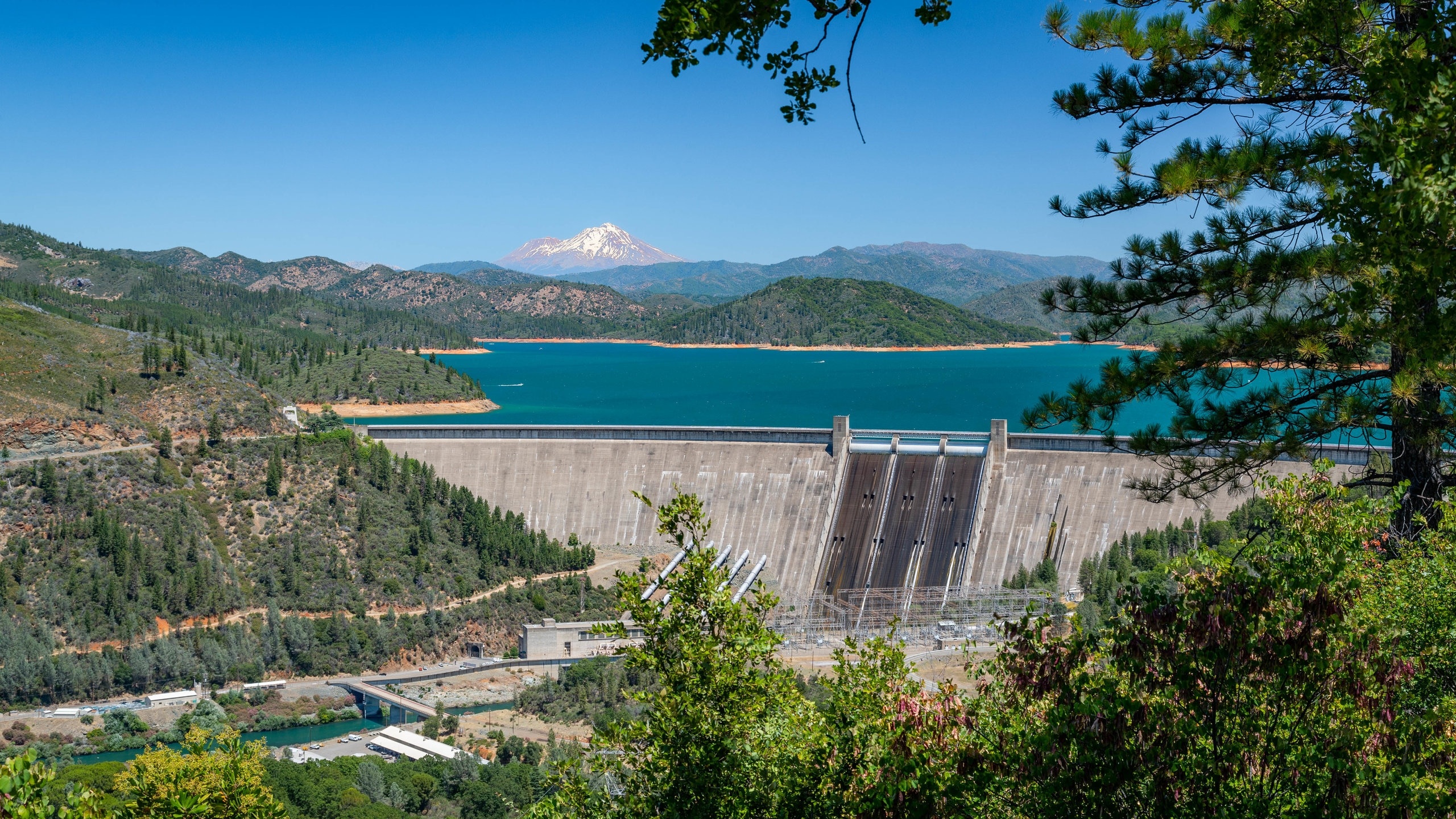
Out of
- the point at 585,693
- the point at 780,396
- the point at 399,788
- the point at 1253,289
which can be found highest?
the point at 1253,289

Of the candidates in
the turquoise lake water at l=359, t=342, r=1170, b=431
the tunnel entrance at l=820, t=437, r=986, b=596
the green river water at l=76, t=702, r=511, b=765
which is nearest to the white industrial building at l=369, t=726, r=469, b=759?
the green river water at l=76, t=702, r=511, b=765

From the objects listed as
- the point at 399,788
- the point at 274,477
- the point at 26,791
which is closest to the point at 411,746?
the point at 399,788

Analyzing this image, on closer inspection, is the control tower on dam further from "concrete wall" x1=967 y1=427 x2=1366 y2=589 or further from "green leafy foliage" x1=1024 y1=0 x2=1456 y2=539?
"green leafy foliage" x1=1024 y1=0 x2=1456 y2=539

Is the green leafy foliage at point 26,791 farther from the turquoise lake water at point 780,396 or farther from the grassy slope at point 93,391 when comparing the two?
the turquoise lake water at point 780,396

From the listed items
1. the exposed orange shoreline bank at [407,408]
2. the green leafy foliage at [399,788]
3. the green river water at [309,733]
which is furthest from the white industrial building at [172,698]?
the exposed orange shoreline bank at [407,408]

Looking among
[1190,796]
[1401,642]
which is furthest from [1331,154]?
[1190,796]

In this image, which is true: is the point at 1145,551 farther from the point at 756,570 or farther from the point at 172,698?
the point at 172,698

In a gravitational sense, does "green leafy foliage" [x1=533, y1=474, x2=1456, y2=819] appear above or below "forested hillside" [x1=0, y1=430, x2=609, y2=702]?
above
